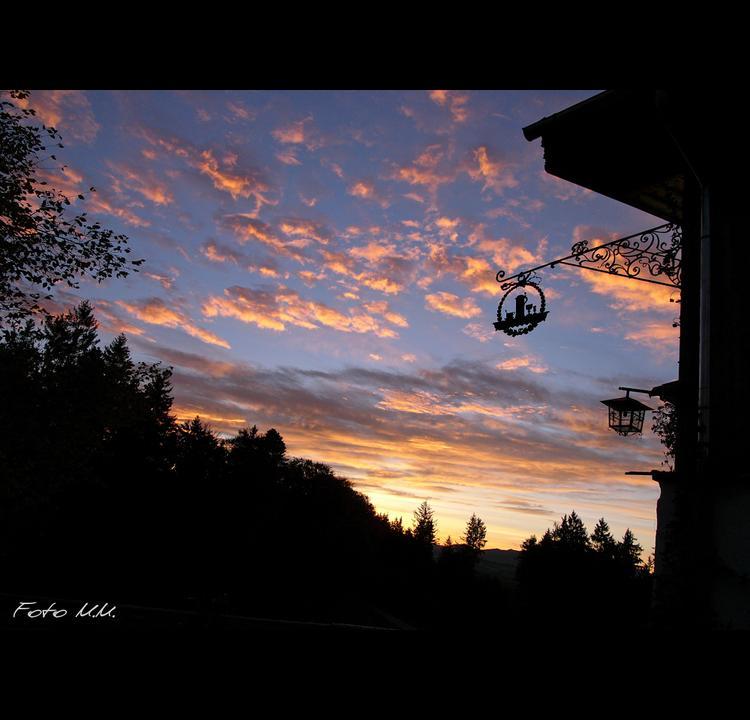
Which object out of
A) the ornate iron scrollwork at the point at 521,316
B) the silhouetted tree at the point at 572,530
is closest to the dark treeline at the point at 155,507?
the ornate iron scrollwork at the point at 521,316

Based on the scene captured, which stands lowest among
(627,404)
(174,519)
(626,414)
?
(174,519)

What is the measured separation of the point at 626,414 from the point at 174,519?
42117mm

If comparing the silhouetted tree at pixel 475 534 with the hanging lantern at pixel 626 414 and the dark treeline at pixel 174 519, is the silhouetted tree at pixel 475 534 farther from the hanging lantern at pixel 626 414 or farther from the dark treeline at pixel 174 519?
the hanging lantern at pixel 626 414

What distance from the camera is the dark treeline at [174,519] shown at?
21.8 metres

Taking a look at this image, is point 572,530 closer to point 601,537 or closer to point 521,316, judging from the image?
point 601,537

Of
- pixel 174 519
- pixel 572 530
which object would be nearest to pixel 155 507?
pixel 174 519

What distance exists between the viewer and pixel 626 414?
9.10 meters

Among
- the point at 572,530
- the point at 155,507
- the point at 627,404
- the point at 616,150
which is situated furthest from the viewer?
the point at 572,530

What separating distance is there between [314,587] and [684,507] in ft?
167

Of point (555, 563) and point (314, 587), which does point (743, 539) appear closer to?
point (314, 587)

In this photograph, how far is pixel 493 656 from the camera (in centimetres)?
103

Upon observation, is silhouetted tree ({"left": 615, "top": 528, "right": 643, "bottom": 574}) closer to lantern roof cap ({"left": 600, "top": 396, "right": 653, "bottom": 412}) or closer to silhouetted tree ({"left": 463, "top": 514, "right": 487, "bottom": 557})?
silhouetted tree ({"left": 463, "top": 514, "right": 487, "bottom": 557})

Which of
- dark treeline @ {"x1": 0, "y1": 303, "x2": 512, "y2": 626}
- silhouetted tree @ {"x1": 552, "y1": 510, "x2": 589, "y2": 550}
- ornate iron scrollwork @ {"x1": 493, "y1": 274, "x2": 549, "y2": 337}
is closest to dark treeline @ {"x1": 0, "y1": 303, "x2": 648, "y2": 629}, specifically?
dark treeline @ {"x1": 0, "y1": 303, "x2": 512, "y2": 626}
